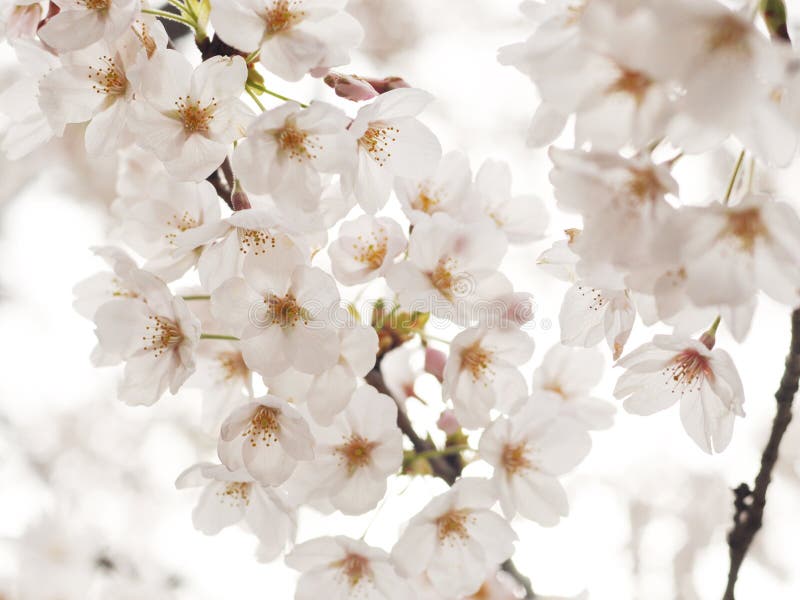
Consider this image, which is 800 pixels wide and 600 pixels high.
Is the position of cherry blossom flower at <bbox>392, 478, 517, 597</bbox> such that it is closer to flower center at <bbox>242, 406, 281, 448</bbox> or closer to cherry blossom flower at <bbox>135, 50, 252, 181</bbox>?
flower center at <bbox>242, 406, 281, 448</bbox>

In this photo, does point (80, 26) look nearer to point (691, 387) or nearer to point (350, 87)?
point (350, 87)

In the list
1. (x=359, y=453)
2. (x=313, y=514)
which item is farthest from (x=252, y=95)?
(x=313, y=514)

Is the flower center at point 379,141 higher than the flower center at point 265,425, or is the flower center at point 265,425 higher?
the flower center at point 379,141

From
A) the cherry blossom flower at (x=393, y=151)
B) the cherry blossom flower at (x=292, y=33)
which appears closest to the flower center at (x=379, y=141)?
the cherry blossom flower at (x=393, y=151)

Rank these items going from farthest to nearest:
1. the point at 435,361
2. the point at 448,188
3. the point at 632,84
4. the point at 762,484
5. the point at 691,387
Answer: the point at 435,361 < the point at 448,188 < the point at 691,387 < the point at 762,484 < the point at 632,84

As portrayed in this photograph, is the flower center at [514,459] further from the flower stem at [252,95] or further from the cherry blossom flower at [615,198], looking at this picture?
the flower stem at [252,95]

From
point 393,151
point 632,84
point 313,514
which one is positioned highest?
point 632,84

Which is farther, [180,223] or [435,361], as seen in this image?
[435,361]

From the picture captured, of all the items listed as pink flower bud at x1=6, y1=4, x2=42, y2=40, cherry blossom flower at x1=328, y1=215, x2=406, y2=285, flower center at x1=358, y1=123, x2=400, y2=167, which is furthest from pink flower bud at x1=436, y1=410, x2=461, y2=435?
pink flower bud at x1=6, y1=4, x2=42, y2=40
